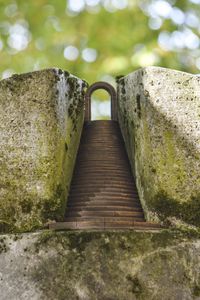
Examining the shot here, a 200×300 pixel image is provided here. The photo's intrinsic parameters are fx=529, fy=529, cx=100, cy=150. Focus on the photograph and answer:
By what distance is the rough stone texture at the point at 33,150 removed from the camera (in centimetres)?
537

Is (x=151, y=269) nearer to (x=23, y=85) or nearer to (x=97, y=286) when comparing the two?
(x=97, y=286)

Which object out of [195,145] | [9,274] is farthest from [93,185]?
[9,274]

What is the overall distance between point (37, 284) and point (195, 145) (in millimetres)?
2346

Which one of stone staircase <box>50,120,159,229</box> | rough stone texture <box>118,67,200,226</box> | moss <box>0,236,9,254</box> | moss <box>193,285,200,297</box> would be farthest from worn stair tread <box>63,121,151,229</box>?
moss <box>193,285,200,297</box>

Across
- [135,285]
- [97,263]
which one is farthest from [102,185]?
[135,285]

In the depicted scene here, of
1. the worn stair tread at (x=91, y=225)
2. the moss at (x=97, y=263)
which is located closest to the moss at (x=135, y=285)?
the moss at (x=97, y=263)

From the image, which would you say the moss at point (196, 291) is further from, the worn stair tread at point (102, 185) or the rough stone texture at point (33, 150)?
the rough stone texture at point (33, 150)

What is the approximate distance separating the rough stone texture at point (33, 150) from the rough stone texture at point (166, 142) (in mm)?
873

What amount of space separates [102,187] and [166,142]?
87 cm

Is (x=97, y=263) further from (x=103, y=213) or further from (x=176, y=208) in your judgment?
(x=176, y=208)

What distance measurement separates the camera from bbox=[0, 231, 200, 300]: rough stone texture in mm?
4625

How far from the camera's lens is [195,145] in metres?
5.85

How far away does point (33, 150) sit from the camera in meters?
5.66

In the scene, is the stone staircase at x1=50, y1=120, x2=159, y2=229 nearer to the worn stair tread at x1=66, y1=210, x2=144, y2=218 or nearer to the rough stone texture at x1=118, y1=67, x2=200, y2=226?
the worn stair tread at x1=66, y1=210, x2=144, y2=218
